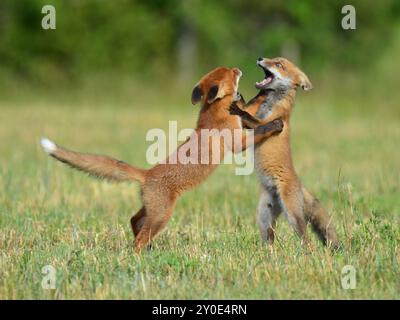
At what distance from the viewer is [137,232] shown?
911cm

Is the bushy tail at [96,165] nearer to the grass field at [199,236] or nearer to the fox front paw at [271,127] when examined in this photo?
the grass field at [199,236]

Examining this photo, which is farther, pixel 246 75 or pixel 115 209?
pixel 246 75

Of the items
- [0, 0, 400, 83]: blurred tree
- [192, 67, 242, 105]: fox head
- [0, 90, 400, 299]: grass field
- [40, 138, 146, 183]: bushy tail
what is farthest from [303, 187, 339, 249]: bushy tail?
[0, 0, 400, 83]: blurred tree

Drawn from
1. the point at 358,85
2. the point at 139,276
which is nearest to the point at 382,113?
the point at 358,85

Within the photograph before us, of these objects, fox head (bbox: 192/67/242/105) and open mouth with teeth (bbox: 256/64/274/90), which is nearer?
fox head (bbox: 192/67/242/105)

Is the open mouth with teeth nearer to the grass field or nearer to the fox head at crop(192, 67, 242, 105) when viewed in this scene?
the fox head at crop(192, 67, 242, 105)

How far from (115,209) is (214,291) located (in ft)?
17.4

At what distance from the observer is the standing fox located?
9414mm

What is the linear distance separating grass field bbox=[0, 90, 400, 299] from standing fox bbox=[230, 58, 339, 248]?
0.19m

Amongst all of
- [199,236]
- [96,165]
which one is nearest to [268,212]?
[199,236]

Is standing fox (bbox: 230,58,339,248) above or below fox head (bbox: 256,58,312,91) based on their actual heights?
below

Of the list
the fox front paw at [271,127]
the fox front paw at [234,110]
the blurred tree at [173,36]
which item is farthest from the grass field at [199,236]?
the blurred tree at [173,36]

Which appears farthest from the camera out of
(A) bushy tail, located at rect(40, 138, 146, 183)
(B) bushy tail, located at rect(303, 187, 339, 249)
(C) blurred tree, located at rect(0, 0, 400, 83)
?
(C) blurred tree, located at rect(0, 0, 400, 83)
